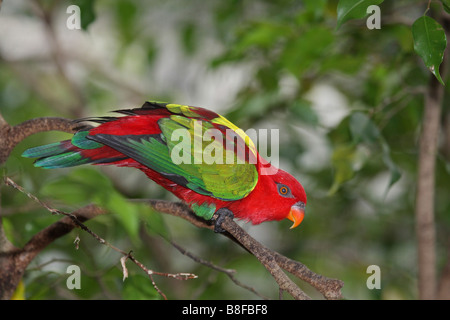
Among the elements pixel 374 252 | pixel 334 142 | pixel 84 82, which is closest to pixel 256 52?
pixel 334 142

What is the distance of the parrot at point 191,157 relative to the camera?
0.92 meters

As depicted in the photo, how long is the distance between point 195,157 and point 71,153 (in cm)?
25

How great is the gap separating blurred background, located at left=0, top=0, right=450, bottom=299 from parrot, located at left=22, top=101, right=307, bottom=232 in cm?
5

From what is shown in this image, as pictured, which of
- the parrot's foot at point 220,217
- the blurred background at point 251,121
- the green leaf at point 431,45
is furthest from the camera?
the blurred background at point 251,121

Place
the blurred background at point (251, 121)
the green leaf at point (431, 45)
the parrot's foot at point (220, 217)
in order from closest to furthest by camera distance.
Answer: the green leaf at point (431, 45), the parrot's foot at point (220, 217), the blurred background at point (251, 121)

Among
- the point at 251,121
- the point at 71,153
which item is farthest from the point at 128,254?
the point at 251,121

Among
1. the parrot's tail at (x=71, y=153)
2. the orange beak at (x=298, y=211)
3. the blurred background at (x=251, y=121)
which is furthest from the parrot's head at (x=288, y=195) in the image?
the parrot's tail at (x=71, y=153)

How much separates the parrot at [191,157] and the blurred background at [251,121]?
0.05m

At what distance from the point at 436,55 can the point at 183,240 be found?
2.04 meters

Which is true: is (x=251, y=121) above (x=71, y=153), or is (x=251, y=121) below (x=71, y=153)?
above

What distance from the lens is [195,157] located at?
1009 millimetres

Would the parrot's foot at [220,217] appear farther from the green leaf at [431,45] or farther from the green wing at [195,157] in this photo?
the green leaf at [431,45]

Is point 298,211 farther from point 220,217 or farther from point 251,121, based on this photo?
point 251,121

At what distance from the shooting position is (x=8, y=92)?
2.34 m
